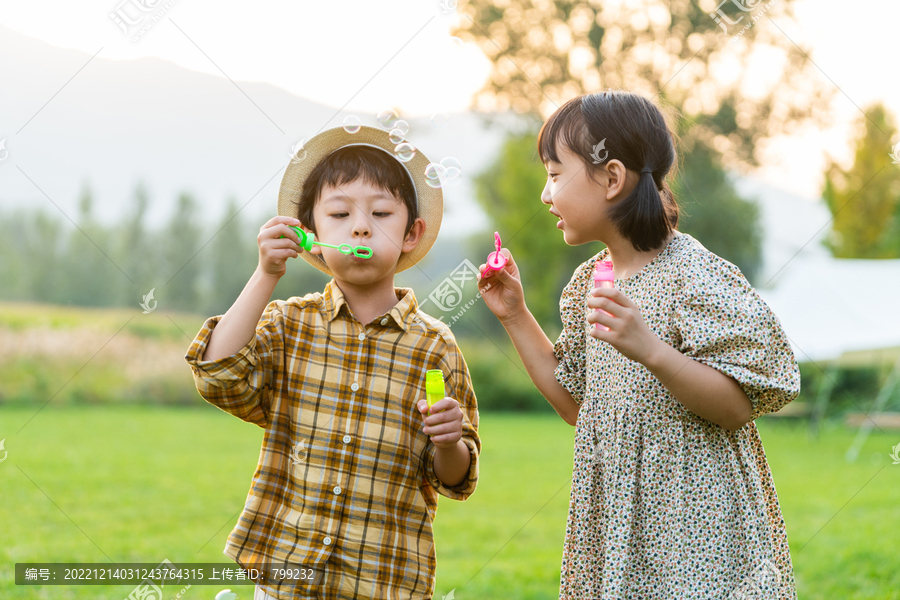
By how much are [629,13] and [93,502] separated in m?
16.8

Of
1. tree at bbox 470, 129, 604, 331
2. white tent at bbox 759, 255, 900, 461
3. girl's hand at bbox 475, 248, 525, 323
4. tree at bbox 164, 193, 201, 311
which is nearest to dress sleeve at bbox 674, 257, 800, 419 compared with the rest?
girl's hand at bbox 475, 248, 525, 323

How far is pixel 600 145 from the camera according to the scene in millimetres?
1738

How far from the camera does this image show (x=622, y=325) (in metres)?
1.50

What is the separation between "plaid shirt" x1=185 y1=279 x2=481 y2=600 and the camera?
1677 mm

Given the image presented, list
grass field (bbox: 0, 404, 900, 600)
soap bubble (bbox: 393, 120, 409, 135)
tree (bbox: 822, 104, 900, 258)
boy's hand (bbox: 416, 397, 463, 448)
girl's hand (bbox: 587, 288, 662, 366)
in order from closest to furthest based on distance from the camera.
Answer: girl's hand (bbox: 587, 288, 662, 366) < boy's hand (bbox: 416, 397, 463, 448) < soap bubble (bbox: 393, 120, 409, 135) < grass field (bbox: 0, 404, 900, 600) < tree (bbox: 822, 104, 900, 258)

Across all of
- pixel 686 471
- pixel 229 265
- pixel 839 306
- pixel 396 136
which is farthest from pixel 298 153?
pixel 229 265

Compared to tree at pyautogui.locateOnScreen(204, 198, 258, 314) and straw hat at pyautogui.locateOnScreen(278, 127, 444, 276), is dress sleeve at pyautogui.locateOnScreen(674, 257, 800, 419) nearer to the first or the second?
straw hat at pyautogui.locateOnScreen(278, 127, 444, 276)

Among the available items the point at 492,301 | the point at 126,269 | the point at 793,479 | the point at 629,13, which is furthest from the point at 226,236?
the point at 492,301

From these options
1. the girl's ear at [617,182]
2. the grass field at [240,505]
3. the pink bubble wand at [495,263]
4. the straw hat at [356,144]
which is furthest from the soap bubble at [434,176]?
the grass field at [240,505]

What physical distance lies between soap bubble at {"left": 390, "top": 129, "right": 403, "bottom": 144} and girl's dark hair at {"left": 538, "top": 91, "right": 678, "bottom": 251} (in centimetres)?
41

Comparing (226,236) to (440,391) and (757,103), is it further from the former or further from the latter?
(440,391)

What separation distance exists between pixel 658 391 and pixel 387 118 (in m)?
1.08

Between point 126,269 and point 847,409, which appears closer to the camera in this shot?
point 847,409

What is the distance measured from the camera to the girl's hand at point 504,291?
1.92 m
